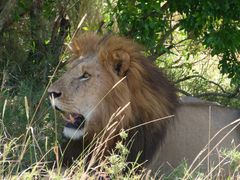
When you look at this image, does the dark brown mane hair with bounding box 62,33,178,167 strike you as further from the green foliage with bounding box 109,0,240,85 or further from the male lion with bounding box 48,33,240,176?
the green foliage with bounding box 109,0,240,85

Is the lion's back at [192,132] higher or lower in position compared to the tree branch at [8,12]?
lower

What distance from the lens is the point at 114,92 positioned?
3.99m

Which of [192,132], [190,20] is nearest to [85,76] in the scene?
[192,132]

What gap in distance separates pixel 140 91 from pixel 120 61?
0.70 ft

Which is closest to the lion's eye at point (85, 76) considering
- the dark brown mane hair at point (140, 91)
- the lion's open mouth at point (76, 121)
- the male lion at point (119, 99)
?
the male lion at point (119, 99)

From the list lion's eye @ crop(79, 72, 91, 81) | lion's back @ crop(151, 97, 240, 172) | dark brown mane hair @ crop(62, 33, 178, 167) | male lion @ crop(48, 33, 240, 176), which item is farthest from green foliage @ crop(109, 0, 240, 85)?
lion's eye @ crop(79, 72, 91, 81)

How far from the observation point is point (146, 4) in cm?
529

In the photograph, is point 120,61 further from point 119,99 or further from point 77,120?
point 77,120

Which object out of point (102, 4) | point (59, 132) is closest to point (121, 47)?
point (59, 132)

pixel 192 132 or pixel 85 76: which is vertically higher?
pixel 85 76

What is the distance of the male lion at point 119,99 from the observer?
395 centimetres

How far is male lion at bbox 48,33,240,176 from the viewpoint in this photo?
155 inches

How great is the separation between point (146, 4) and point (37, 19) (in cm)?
157

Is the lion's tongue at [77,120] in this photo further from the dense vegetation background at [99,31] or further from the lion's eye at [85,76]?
the dense vegetation background at [99,31]
